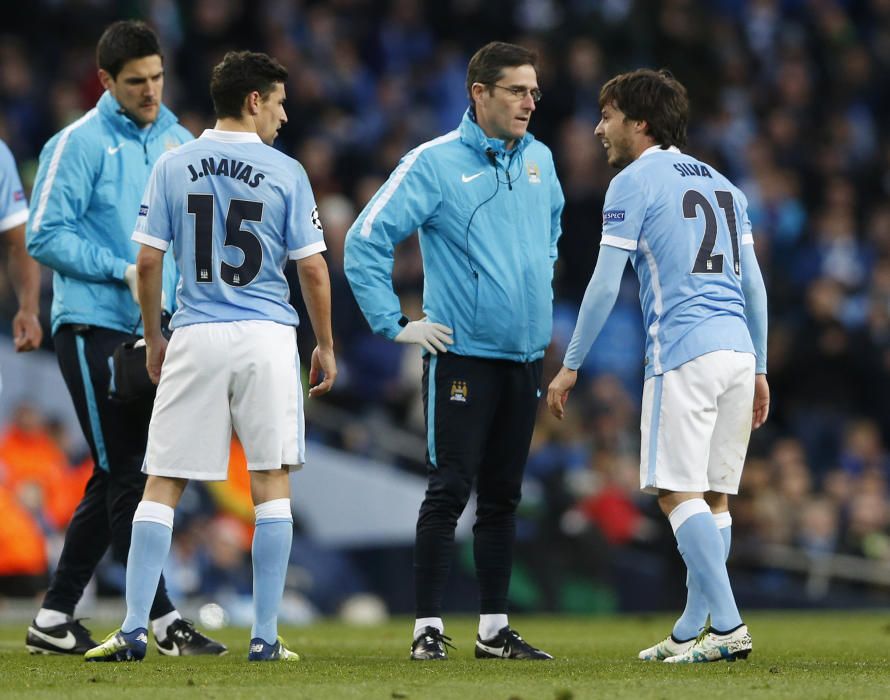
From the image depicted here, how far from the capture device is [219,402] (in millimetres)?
6273

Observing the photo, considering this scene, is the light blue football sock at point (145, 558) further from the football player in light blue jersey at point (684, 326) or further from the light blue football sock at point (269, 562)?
the football player in light blue jersey at point (684, 326)

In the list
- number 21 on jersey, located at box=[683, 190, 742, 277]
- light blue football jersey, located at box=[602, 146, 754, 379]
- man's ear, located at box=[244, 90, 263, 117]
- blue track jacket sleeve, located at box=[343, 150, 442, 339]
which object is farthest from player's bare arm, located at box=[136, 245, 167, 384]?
number 21 on jersey, located at box=[683, 190, 742, 277]

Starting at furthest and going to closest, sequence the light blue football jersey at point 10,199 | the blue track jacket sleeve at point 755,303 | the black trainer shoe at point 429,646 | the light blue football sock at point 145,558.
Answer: the light blue football jersey at point 10,199
the blue track jacket sleeve at point 755,303
the black trainer shoe at point 429,646
the light blue football sock at point 145,558

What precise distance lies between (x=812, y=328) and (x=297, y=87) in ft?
17.2

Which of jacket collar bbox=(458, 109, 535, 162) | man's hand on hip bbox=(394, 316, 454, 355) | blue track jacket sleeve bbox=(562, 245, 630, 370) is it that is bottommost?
man's hand on hip bbox=(394, 316, 454, 355)

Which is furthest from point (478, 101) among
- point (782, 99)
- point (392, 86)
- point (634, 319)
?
point (782, 99)

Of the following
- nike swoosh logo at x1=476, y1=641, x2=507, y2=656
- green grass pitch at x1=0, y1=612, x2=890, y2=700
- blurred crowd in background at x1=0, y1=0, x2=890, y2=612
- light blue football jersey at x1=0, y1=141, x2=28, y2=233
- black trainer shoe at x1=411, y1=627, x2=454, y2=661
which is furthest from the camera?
blurred crowd in background at x1=0, y1=0, x2=890, y2=612

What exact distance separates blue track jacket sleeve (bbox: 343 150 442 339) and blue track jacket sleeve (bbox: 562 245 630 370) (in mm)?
748

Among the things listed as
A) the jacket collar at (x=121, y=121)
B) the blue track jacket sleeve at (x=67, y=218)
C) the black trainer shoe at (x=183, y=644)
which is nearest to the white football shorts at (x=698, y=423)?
the black trainer shoe at (x=183, y=644)

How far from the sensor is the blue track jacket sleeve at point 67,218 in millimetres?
6980

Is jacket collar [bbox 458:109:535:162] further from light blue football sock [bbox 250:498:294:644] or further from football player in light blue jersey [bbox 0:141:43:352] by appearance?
football player in light blue jersey [bbox 0:141:43:352]

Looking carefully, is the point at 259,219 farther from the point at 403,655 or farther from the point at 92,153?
the point at 403,655

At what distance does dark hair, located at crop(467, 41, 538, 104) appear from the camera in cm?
689

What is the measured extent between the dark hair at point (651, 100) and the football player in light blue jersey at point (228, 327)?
1322 mm
